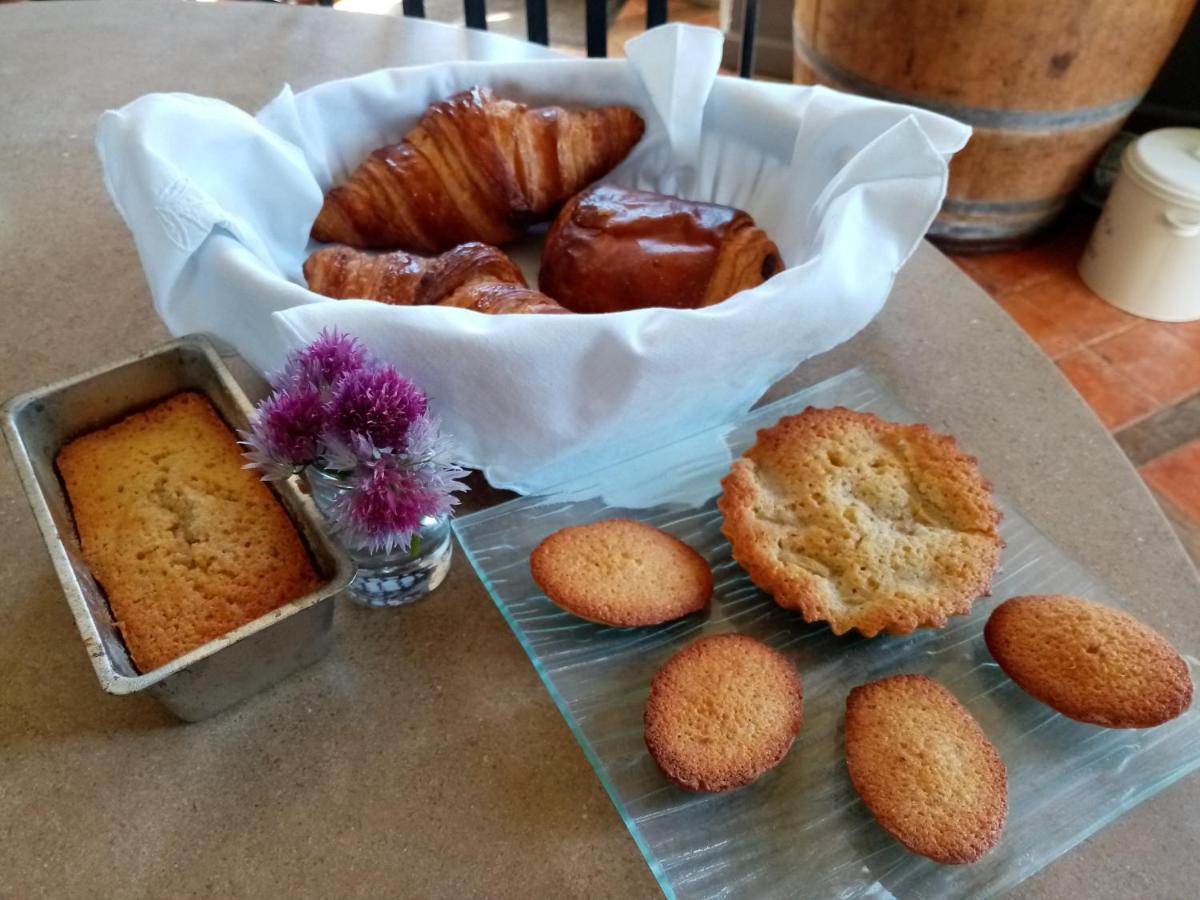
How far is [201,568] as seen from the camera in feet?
1.66

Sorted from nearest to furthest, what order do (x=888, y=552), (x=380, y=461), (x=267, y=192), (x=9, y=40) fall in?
1. (x=380, y=461)
2. (x=888, y=552)
3. (x=267, y=192)
4. (x=9, y=40)

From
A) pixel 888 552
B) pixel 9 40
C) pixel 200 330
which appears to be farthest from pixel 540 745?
pixel 9 40

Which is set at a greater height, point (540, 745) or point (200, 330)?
point (200, 330)

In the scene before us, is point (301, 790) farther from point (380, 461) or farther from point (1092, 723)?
point (1092, 723)

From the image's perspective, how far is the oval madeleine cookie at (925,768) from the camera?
44cm

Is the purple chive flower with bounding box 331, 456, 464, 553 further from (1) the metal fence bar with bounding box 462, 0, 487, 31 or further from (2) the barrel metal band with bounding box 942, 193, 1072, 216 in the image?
(2) the barrel metal band with bounding box 942, 193, 1072, 216

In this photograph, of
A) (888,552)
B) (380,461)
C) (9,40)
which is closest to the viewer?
(380,461)

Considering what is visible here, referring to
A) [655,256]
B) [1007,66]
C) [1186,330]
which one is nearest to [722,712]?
[655,256]

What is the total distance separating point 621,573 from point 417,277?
0.95ft

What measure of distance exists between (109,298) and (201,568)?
1.38 ft

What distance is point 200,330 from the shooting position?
2.11 ft

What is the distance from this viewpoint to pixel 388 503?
1.53ft

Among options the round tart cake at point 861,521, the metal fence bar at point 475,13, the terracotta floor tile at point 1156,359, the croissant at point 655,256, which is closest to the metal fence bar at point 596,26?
the metal fence bar at point 475,13

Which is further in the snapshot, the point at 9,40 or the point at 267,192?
the point at 9,40
